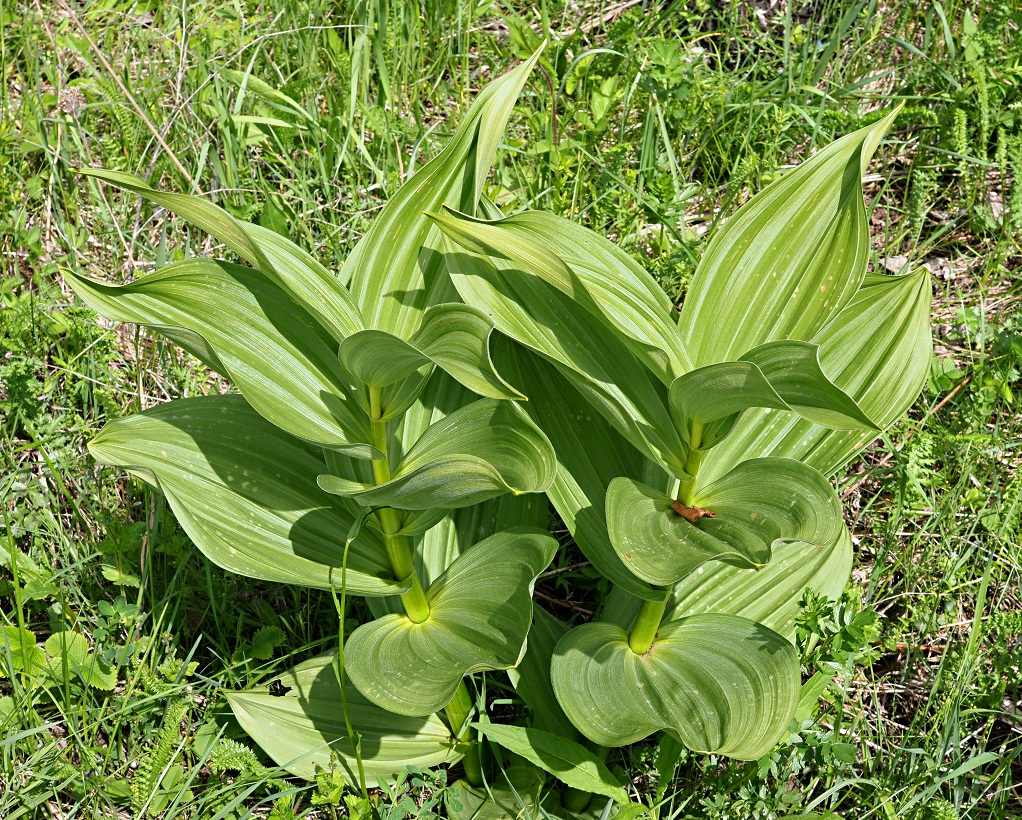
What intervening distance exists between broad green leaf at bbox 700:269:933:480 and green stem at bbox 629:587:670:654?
0.29 meters

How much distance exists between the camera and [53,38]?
3531mm

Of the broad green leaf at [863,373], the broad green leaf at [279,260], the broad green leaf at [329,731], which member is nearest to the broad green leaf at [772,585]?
the broad green leaf at [863,373]

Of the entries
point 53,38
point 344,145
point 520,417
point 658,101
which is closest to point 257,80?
point 344,145

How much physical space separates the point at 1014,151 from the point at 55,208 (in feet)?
10.7

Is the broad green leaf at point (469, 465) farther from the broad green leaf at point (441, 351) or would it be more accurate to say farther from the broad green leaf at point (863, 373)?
the broad green leaf at point (863, 373)

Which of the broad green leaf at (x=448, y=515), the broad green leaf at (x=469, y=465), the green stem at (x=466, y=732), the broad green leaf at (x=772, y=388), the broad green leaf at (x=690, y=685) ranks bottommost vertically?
the green stem at (x=466, y=732)

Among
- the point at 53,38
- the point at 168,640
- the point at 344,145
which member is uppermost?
the point at 53,38

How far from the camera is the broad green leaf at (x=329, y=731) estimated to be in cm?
204

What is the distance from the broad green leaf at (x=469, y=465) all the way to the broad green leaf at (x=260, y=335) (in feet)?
0.41

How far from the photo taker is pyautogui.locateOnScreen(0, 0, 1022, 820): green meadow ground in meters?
2.13

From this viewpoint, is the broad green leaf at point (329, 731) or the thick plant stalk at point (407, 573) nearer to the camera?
the thick plant stalk at point (407, 573)

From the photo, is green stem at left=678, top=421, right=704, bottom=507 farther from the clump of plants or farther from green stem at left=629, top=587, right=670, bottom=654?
green stem at left=629, top=587, right=670, bottom=654

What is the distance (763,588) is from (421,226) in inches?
44.1

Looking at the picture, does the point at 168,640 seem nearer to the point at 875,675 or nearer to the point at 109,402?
the point at 109,402
